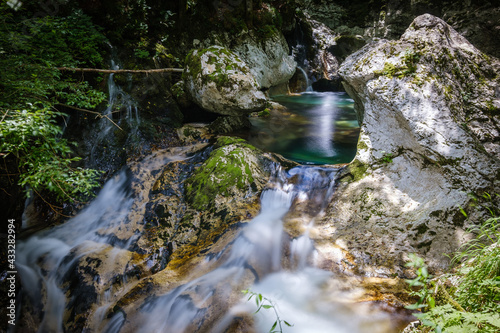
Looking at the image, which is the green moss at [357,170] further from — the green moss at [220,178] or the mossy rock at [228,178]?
the green moss at [220,178]

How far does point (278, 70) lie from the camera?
12086 millimetres

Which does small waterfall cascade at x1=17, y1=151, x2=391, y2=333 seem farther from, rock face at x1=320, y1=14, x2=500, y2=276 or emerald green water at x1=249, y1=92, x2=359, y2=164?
emerald green water at x1=249, y1=92, x2=359, y2=164

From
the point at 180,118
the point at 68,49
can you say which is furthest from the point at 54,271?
the point at 180,118

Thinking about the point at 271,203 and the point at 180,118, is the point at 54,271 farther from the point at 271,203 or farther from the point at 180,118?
the point at 180,118

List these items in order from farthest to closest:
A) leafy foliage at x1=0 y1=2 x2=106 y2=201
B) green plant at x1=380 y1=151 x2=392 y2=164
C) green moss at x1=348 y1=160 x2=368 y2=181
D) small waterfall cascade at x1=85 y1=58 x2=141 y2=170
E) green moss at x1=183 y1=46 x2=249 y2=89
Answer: green moss at x1=183 y1=46 x2=249 y2=89 → small waterfall cascade at x1=85 y1=58 x2=141 y2=170 → green moss at x1=348 y1=160 x2=368 y2=181 → green plant at x1=380 y1=151 x2=392 y2=164 → leafy foliage at x1=0 y1=2 x2=106 y2=201

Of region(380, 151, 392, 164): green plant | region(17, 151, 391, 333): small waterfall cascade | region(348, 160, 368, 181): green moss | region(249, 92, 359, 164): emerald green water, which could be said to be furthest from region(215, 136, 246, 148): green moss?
region(380, 151, 392, 164): green plant

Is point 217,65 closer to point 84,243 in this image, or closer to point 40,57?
point 40,57

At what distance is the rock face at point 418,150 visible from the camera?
11.0 ft

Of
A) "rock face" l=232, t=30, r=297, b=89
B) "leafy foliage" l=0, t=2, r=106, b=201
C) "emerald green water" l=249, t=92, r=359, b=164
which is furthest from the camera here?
"rock face" l=232, t=30, r=297, b=89

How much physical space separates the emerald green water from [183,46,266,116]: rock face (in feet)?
4.31

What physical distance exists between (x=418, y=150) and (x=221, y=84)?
4390 mm

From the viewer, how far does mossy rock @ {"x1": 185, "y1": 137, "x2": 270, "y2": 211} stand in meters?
4.62

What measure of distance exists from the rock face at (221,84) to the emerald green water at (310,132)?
131 centimetres

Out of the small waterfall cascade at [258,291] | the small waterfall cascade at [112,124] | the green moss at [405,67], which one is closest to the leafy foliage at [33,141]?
the small waterfall cascade at [258,291]
